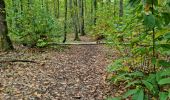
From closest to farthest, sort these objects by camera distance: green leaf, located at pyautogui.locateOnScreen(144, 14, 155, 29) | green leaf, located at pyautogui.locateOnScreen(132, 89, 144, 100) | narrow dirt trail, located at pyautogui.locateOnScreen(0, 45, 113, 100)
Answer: green leaf, located at pyautogui.locateOnScreen(132, 89, 144, 100)
green leaf, located at pyautogui.locateOnScreen(144, 14, 155, 29)
narrow dirt trail, located at pyautogui.locateOnScreen(0, 45, 113, 100)

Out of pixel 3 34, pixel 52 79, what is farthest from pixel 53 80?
pixel 3 34

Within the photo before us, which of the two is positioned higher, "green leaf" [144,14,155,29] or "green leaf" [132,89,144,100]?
"green leaf" [144,14,155,29]

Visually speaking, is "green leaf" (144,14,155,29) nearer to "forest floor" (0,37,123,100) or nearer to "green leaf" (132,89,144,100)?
"green leaf" (132,89,144,100)

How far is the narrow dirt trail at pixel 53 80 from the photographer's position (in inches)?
265

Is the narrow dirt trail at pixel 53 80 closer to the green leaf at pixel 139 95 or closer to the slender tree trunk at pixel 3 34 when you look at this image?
the slender tree trunk at pixel 3 34

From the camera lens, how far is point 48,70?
938 cm

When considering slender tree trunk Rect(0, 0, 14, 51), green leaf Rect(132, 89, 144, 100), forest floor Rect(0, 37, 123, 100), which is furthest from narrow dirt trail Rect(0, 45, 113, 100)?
green leaf Rect(132, 89, 144, 100)

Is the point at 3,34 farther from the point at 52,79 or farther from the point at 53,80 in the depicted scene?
the point at 53,80

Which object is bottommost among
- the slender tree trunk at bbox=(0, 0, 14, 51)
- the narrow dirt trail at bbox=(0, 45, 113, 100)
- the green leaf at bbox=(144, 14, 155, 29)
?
the narrow dirt trail at bbox=(0, 45, 113, 100)

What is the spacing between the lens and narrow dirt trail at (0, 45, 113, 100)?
674cm

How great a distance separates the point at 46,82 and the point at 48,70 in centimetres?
155

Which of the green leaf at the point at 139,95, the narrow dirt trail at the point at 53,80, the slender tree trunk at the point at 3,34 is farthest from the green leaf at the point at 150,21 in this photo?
the slender tree trunk at the point at 3,34

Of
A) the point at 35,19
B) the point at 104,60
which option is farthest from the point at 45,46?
the point at 104,60

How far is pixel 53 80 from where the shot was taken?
8133 millimetres
